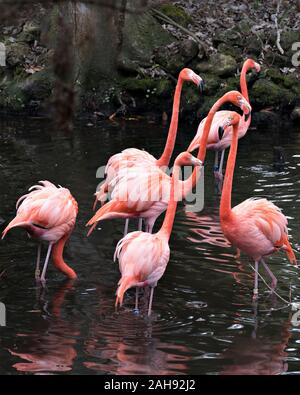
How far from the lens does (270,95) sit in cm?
1113

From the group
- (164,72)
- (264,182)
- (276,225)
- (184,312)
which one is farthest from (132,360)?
(164,72)

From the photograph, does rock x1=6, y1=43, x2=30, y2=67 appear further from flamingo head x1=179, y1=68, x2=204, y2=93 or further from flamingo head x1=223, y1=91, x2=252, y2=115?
flamingo head x1=223, y1=91, x2=252, y2=115

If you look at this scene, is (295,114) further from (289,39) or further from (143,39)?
(143,39)

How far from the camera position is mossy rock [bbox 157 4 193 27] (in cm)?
1231

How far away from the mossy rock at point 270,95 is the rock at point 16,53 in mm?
3746

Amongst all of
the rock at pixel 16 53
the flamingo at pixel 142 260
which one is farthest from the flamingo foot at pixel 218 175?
the rock at pixel 16 53

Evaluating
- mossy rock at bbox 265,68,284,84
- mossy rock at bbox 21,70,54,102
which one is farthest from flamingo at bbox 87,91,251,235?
mossy rock at bbox 21,70,54,102

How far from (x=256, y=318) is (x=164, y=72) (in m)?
7.27

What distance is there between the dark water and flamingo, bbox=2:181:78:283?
151 mm

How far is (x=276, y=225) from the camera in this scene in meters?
5.36

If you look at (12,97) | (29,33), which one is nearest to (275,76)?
(12,97)

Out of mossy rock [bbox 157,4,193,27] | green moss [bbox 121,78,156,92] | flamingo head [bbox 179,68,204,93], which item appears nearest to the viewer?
flamingo head [bbox 179,68,204,93]

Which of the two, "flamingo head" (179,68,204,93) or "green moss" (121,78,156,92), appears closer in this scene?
"flamingo head" (179,68,204,93)

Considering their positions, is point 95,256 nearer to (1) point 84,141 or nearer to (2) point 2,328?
(2) point 2,328
